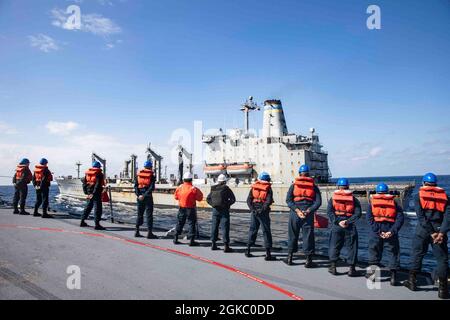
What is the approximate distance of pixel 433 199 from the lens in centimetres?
447

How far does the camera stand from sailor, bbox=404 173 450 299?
14.1 feet

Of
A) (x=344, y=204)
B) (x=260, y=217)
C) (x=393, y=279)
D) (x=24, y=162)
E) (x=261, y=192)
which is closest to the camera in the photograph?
(x=393, y=279)

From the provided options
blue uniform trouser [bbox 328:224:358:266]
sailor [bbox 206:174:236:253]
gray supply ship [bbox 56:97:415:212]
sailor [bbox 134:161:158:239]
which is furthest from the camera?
gray supply ship [bbox 56:97:415:212]

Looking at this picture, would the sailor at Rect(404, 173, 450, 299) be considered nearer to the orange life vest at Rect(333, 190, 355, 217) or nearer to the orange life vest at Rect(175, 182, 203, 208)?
the orange life vest at Rect(333, 190, 355, 217)

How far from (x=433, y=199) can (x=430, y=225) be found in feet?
→ 1.34

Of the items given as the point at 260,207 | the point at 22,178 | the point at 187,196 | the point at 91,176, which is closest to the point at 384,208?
the point at 260,207

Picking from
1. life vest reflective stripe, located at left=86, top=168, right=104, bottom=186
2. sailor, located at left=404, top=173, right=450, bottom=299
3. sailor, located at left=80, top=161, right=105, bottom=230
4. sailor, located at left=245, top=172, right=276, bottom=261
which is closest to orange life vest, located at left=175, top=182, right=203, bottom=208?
sailor, located at left=245, top=172, right=276, bottom=261

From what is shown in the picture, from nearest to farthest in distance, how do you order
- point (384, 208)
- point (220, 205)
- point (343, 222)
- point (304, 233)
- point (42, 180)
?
point (384, 208) < point (343, 222) < point (304, 233) < point (220, 205) < point (42, 180)

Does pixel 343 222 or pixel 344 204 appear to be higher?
pixel 344 204

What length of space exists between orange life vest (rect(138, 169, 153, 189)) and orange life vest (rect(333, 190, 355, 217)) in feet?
15.0

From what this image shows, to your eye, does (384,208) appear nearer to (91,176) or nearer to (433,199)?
(433,199)

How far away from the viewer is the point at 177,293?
3.78 metres

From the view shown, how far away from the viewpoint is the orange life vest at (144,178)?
24.3 feet
